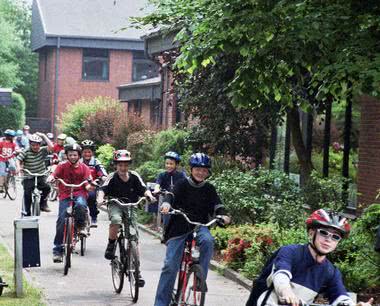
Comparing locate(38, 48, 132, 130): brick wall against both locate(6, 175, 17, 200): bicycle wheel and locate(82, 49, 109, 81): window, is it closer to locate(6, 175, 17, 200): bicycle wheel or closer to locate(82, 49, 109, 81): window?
locate(82, 49, 109, 81): window

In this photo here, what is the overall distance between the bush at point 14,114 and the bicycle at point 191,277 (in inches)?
2273

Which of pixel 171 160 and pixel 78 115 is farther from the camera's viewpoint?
pixel 78 115

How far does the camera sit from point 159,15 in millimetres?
16594

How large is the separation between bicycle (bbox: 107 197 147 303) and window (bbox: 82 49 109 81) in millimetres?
49216

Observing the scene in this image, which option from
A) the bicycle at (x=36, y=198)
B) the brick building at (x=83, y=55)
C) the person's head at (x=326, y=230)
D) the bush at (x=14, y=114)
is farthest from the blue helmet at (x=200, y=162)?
the bush at (x=14, y=114)

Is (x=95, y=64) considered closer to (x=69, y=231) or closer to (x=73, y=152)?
(x=73, y=152)

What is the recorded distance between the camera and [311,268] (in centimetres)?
648

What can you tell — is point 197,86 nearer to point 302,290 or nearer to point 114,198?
point 114,198

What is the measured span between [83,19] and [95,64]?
298cm

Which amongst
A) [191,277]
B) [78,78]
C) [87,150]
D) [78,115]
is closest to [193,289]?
[191,277]

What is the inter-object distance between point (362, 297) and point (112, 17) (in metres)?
53.5

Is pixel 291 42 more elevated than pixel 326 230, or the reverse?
pixel 291 42

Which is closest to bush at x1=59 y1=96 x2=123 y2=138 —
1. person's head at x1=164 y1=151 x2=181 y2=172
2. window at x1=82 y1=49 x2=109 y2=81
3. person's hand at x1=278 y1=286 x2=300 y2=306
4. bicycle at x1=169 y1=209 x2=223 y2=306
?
window at x1=82 y1=49 x2=109 y2=81

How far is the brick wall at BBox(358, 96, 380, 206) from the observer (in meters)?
17.0
